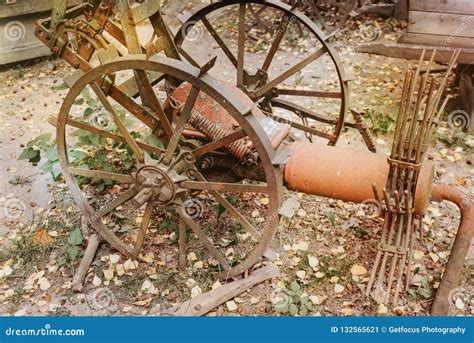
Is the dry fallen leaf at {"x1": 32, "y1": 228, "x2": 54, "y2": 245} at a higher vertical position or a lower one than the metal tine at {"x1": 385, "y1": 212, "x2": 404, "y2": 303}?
lower

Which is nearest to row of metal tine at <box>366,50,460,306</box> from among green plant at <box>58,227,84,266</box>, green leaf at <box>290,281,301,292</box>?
green leaf at <box>290,281,301,292</box>

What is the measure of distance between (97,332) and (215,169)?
59.8 inches

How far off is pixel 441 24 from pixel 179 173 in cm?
342

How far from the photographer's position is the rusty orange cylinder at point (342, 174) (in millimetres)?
3285

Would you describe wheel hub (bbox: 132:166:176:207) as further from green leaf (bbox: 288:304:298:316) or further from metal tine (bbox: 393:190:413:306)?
metal tine (bbox: 393:190:413:306)

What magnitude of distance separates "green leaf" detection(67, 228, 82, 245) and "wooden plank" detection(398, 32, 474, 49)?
12.9 ft

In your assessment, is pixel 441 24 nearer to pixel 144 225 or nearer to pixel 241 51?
pixel 241 51

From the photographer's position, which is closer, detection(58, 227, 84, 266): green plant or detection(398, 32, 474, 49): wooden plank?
detection(58, 227, 84, 266): green plant

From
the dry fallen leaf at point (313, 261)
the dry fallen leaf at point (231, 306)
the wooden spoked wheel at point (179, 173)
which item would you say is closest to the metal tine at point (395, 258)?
the dry fallen leaf at point (313, 261)

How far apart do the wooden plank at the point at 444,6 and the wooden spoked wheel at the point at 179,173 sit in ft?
8.28

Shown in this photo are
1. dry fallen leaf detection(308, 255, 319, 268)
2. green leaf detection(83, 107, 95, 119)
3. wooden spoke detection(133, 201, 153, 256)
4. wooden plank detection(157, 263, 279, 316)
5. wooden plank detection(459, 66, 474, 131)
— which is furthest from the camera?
wooden plank detection(459, 66, 474, 131)

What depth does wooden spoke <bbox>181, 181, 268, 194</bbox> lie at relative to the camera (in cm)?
328

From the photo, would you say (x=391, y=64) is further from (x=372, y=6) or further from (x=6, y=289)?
(x=6, y=289)

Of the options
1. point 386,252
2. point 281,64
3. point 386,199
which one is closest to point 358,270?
point 386,252
